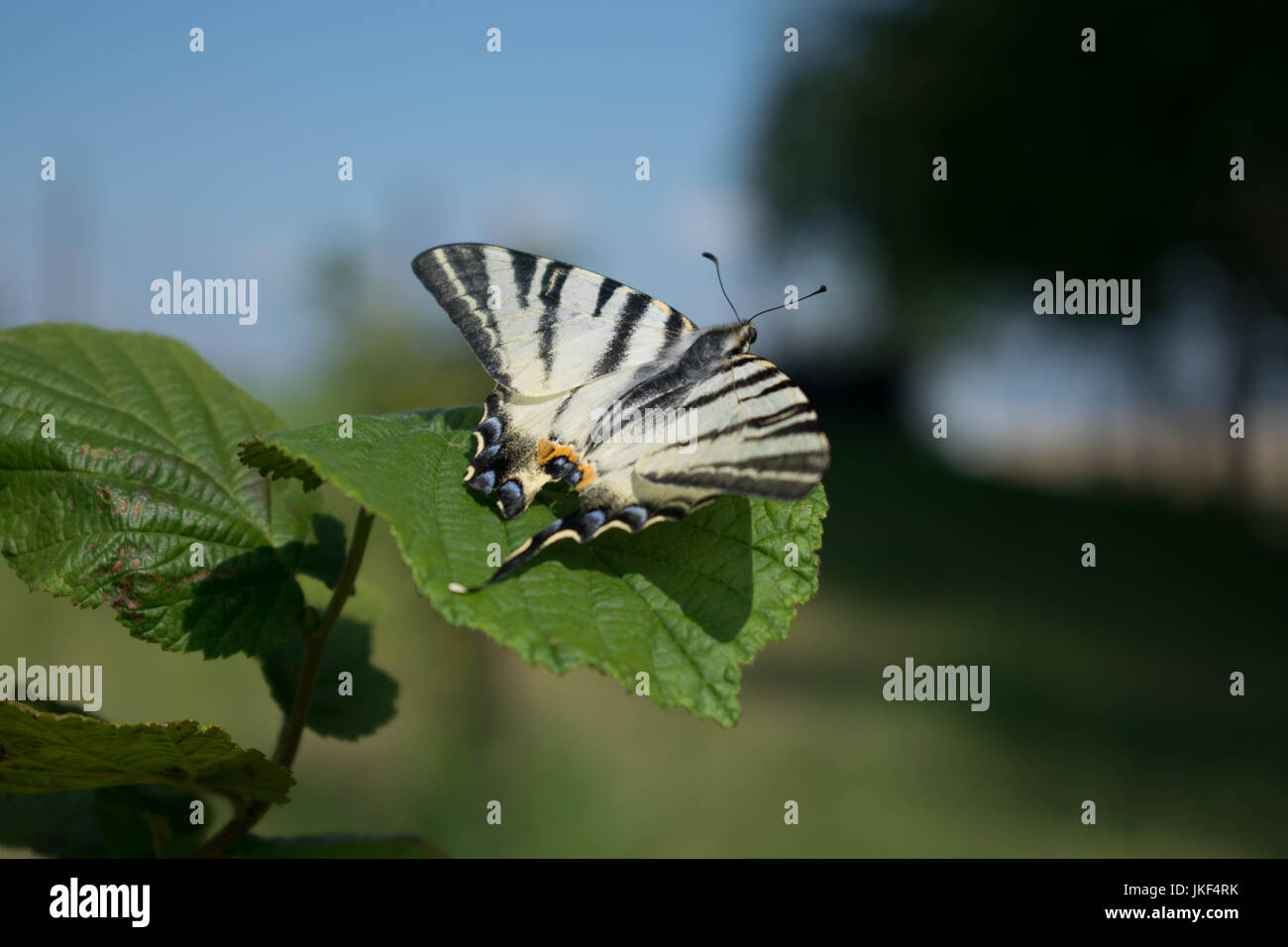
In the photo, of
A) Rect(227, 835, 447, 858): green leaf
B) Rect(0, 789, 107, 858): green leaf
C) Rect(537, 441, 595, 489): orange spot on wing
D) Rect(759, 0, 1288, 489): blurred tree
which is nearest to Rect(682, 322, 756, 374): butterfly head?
Rect(537, 441, 595, 489): orange spot on wing

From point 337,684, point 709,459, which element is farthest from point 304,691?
point 709,459

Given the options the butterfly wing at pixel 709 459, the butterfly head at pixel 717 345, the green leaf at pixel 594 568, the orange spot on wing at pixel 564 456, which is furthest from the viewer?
the butterfly head at pixel 717 345

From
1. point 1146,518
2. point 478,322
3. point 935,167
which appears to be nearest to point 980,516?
point 1146,518

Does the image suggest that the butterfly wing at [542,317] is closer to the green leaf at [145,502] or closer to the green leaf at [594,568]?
the green leaf at [594,568]

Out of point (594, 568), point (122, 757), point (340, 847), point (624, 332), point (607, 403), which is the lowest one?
point (340, 847)

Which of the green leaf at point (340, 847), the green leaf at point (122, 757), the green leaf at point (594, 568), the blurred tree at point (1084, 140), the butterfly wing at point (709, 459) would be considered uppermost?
the blurred tree at point (1084, 140)

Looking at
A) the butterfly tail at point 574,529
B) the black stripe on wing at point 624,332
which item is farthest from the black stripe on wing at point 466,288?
the butterfly tail at point 574,529

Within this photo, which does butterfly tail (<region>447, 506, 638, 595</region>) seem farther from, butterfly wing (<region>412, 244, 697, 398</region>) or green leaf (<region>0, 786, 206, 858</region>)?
green leaf (<region>0, 786, 206, 858</region>)

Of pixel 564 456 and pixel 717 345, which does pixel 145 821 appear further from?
pixel 717 345
